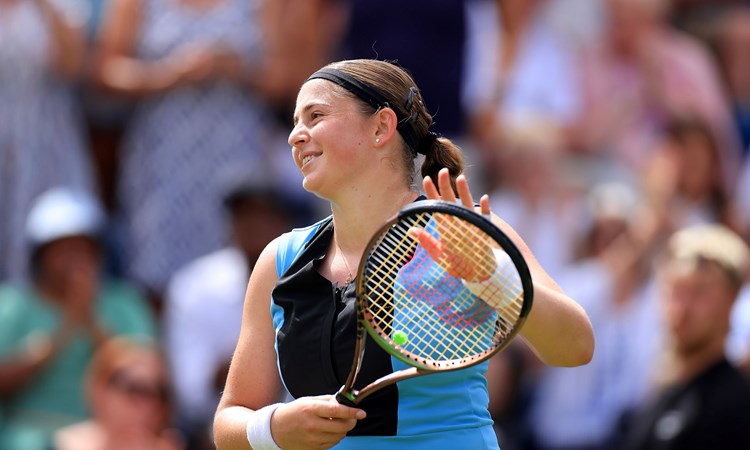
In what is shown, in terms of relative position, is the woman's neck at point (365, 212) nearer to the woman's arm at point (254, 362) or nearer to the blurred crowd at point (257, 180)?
the woman's arm at point (254, 362)

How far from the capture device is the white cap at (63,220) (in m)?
7.15

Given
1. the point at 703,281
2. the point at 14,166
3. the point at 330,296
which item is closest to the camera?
the point at 330,296

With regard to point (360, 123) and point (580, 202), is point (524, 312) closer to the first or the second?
point (360, 123)

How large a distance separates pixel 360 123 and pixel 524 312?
2.21 ft

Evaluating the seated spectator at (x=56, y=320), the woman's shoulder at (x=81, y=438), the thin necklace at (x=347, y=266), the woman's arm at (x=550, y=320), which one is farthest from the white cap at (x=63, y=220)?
the woman's arm at (x=550, y=320)

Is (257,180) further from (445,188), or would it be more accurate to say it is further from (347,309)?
(445,188)

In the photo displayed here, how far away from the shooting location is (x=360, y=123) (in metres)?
3.46

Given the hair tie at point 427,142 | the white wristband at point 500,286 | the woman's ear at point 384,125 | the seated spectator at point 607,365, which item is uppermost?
the woman's ear at point 384,125

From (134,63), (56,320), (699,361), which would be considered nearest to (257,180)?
(134,63)

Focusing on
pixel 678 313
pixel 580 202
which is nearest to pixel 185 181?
pixel 580 202

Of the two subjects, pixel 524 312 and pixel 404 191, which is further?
pixel 404 191

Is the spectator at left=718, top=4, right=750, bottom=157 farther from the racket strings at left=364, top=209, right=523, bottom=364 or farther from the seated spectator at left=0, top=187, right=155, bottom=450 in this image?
the racket strings at left=364, top=209, right=523, bottom=364

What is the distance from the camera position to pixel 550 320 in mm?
3256

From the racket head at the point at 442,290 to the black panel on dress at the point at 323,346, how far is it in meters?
0.08
